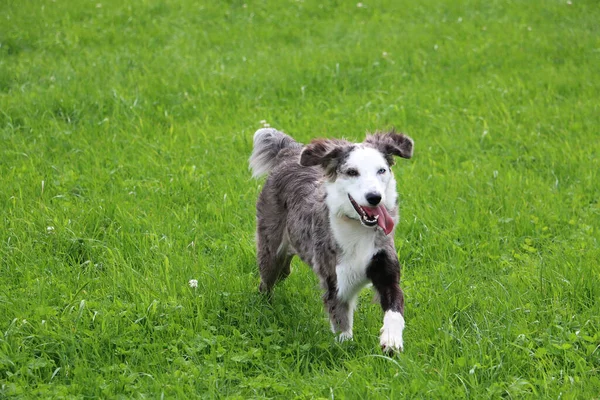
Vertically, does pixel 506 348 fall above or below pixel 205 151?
above

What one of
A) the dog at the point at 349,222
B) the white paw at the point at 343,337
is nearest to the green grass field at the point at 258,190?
the white paw at the point at 343,337

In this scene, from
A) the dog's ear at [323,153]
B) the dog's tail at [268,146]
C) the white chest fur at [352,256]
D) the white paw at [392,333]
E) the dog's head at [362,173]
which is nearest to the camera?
the white paw at [392,333]

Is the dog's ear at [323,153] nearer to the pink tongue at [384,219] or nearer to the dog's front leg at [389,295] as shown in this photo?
the pink tongue at [384,219]

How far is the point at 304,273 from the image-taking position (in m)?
5.61

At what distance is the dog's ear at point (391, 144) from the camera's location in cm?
468

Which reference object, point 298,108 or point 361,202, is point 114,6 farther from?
point 361,202

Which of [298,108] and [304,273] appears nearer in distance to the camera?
[304,273]

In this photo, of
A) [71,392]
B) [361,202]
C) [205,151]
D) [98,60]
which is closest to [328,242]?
[361,202]

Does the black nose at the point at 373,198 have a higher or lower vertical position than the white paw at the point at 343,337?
higher

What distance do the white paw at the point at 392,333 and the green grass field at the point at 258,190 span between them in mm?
78

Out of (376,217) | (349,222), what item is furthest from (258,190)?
(376,217)

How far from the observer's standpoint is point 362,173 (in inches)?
172

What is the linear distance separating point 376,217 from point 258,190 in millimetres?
2616

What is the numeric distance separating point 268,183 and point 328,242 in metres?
0.98
